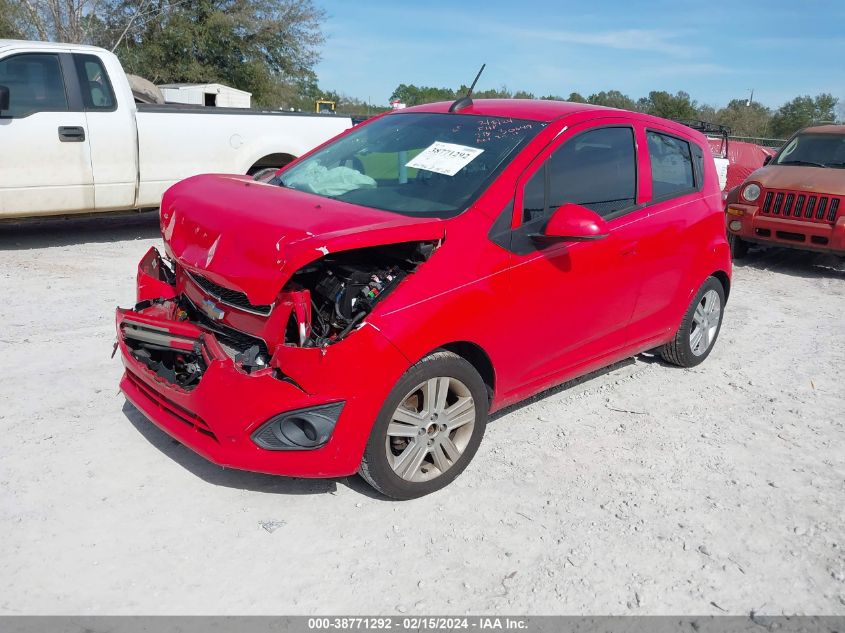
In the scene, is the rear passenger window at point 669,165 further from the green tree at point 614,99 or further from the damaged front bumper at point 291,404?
the green tree at point 614,99

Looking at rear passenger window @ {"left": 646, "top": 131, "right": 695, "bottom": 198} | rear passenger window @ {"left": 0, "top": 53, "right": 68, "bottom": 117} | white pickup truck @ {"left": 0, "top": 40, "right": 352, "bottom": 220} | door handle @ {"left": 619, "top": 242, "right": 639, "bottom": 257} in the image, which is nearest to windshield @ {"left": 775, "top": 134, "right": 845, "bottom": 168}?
rear passenger window @ {"left": 646, "top": 131, "right": 695, "bottom": 198}

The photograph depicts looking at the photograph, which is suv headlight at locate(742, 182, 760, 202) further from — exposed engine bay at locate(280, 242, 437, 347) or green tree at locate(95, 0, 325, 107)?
green tree at locate(95, 0, 325, 107)

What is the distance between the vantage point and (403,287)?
3.28m

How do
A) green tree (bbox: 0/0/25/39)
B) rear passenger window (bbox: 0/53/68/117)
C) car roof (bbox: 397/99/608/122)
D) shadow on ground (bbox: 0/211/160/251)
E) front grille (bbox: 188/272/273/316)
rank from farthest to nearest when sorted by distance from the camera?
green tree (bbox: 0/0/25/39) < shadow on ground (bbox: 0/211/160/251) < rear passenger window (bbox: 0/53/68/117) < car roof (bbox: 397/99/608/122) < front grille (bbox: 188/272/273/316)

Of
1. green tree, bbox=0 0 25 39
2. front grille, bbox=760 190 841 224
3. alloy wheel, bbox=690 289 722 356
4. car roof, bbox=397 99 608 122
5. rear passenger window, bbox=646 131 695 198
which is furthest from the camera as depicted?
green tree, bbox=0 0 25 39

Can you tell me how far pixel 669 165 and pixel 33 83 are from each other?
6293 millimetres

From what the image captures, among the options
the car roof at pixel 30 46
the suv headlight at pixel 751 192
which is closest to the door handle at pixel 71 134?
the car roof at pixel 30 46

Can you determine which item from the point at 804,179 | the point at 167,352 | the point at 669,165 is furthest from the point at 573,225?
the point at 804,179

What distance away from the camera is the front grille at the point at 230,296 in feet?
11.1

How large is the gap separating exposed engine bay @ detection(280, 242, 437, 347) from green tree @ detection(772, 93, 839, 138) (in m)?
34.7

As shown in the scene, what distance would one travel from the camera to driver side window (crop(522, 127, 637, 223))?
390cm

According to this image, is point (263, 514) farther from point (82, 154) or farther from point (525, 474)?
point (82, 154)

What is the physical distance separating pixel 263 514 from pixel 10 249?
5.95 m

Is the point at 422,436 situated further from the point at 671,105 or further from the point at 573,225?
the point at 671,105
